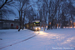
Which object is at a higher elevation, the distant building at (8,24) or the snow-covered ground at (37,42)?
the distant building at (8,24)

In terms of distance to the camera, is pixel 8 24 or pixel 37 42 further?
pixel 8 24

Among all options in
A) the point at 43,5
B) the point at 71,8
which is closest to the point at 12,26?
the point at 43,5

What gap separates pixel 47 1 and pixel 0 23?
24.9 m

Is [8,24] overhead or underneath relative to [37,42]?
overhead

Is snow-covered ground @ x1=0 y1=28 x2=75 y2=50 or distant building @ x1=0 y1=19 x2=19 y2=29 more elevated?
distant building @ x1=0 y1=19 x2=19 y2=29

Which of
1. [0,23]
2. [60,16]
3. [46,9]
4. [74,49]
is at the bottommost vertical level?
[74,49]

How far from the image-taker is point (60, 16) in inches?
1011

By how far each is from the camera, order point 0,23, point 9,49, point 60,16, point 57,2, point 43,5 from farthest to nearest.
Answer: point 0,23
point 60,16
point 43,5
point 57,2
point 9,49

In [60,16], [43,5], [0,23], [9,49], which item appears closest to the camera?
[9,49]

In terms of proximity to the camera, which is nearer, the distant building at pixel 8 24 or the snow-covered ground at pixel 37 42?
the snow-covered ground at pixel 37 42

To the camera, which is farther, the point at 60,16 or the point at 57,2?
the point at 60,16

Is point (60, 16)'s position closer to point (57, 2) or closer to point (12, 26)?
point (57, 2)

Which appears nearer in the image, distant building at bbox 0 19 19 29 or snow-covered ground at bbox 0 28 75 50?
snow-covered ground at bbox 0 28 75 50

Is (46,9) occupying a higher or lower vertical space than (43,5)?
lower
